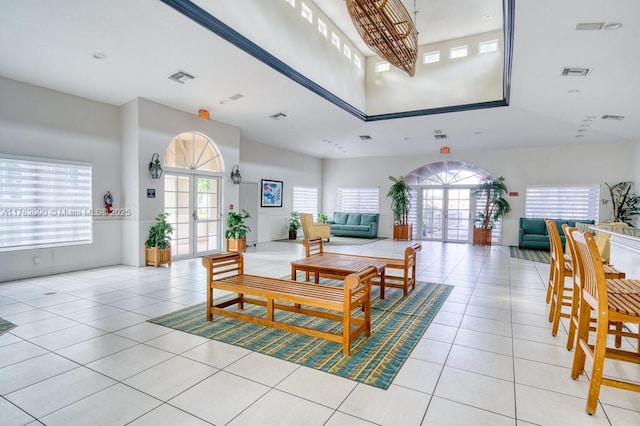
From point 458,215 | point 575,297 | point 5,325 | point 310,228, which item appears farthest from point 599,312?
point 458,215

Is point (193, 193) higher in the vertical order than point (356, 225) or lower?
higher

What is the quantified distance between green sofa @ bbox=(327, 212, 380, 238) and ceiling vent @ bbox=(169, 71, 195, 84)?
7.49 m

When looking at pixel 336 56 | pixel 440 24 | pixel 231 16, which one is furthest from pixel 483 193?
pixel 231 16

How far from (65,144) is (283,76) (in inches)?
148

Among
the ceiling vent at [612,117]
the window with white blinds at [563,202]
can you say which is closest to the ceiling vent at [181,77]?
the ceiling vent at [612,117]

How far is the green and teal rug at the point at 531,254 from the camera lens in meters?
7.73

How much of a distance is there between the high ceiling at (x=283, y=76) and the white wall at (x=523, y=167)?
1.74 ft

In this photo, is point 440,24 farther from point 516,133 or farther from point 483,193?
point 483,193

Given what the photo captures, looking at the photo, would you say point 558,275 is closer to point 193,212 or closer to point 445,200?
point 193,212

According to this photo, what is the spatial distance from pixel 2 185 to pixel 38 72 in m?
1.71

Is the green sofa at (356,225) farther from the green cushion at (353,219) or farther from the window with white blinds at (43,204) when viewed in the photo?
the window with white blinds at (43,204)

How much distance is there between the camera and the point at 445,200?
37.1ft

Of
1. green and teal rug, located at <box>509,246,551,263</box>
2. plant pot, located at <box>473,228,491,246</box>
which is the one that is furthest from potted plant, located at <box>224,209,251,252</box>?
plant pot, located at <box>473,228,491,246</box>

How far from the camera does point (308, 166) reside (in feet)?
41.2
